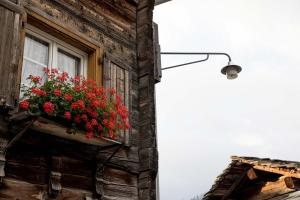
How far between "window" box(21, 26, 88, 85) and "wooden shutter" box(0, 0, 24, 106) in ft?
1.52

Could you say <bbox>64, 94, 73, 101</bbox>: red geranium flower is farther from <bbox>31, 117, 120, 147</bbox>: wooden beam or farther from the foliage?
<bbox>31, 117, 120, 147</bbox>: wooden beam

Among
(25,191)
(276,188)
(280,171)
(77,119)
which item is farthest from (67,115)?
(276,188)

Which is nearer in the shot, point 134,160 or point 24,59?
point 24,59

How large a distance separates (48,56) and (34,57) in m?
0.26

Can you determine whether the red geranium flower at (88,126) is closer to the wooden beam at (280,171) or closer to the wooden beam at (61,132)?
the wooden beam at (61,132)

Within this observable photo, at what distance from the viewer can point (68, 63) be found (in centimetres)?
702

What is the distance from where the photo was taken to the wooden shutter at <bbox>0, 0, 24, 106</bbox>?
5484 millimetres

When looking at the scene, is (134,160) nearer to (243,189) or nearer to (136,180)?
(136,180)

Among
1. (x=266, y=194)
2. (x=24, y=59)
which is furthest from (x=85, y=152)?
(x=266, y=194)

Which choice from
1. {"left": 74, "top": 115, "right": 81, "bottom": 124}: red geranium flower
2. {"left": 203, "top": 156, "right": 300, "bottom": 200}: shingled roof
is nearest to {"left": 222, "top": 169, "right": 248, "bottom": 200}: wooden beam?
{"left": 203, "top": 156, "right": 300, "bottom": 200}: shingled roof

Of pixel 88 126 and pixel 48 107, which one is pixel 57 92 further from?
pixel 88 126

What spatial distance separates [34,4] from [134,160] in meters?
2.74

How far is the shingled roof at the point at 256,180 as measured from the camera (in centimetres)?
928

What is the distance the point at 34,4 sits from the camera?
636 cm
